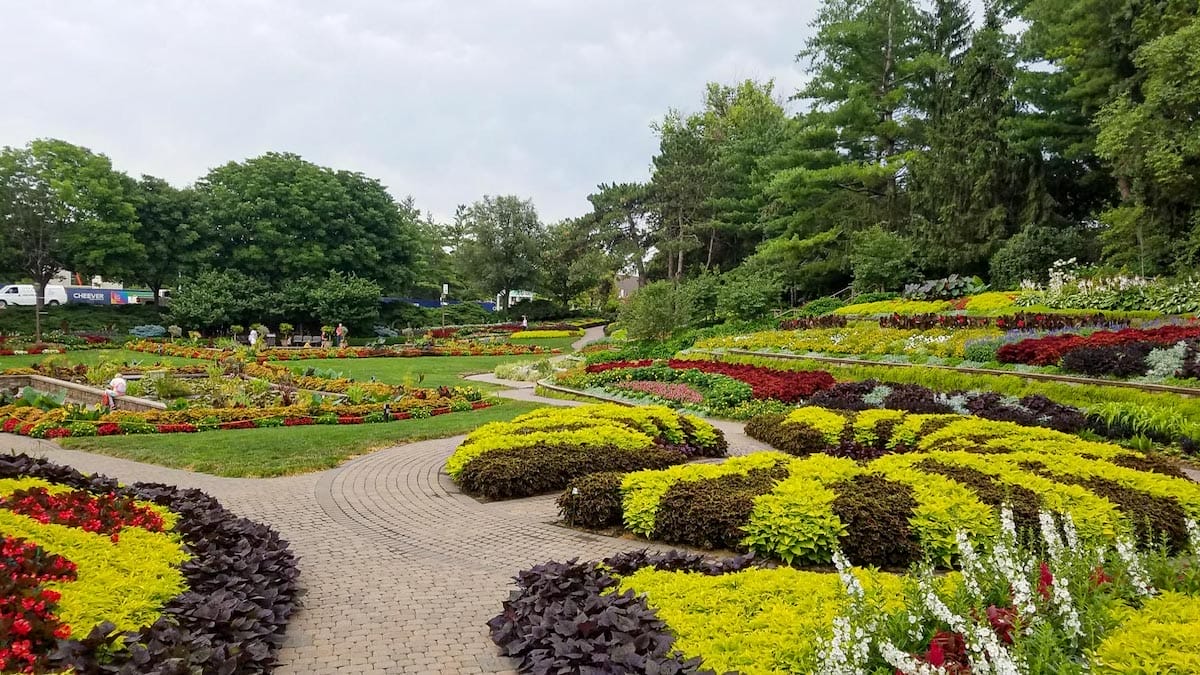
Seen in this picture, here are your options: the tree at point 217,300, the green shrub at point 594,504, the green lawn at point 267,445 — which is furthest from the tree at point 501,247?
the green shrub at point 594,504

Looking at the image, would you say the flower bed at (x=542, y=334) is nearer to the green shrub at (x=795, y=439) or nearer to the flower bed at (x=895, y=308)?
the flower bed at (x=895, y=308)

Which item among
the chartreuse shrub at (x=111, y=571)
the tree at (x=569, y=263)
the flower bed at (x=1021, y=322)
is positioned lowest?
the chartreuse shrub at (x=111, y=571)

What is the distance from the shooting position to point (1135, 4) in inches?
747

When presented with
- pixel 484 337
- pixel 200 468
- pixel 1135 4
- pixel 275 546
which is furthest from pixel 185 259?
pixel 1135 4

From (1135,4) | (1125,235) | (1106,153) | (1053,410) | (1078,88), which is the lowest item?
(1053,410)

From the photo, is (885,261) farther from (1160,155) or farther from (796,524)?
(796,524)

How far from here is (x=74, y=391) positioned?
15.3 meters

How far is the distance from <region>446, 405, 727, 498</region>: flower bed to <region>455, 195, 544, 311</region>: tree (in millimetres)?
38734

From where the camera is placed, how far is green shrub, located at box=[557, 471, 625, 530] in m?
5.65

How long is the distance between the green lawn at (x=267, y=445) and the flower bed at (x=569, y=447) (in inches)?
89.3

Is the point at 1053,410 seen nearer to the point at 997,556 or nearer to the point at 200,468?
the point at 997,556

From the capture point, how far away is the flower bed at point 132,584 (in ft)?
9.04

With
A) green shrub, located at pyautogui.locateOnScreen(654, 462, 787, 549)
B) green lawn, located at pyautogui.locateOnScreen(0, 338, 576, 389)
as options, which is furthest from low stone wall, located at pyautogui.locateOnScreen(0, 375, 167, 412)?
green shrub, located at pyautogui.locateOnScreen(654, 462, 787, 549)

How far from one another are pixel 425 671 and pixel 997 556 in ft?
9.12
